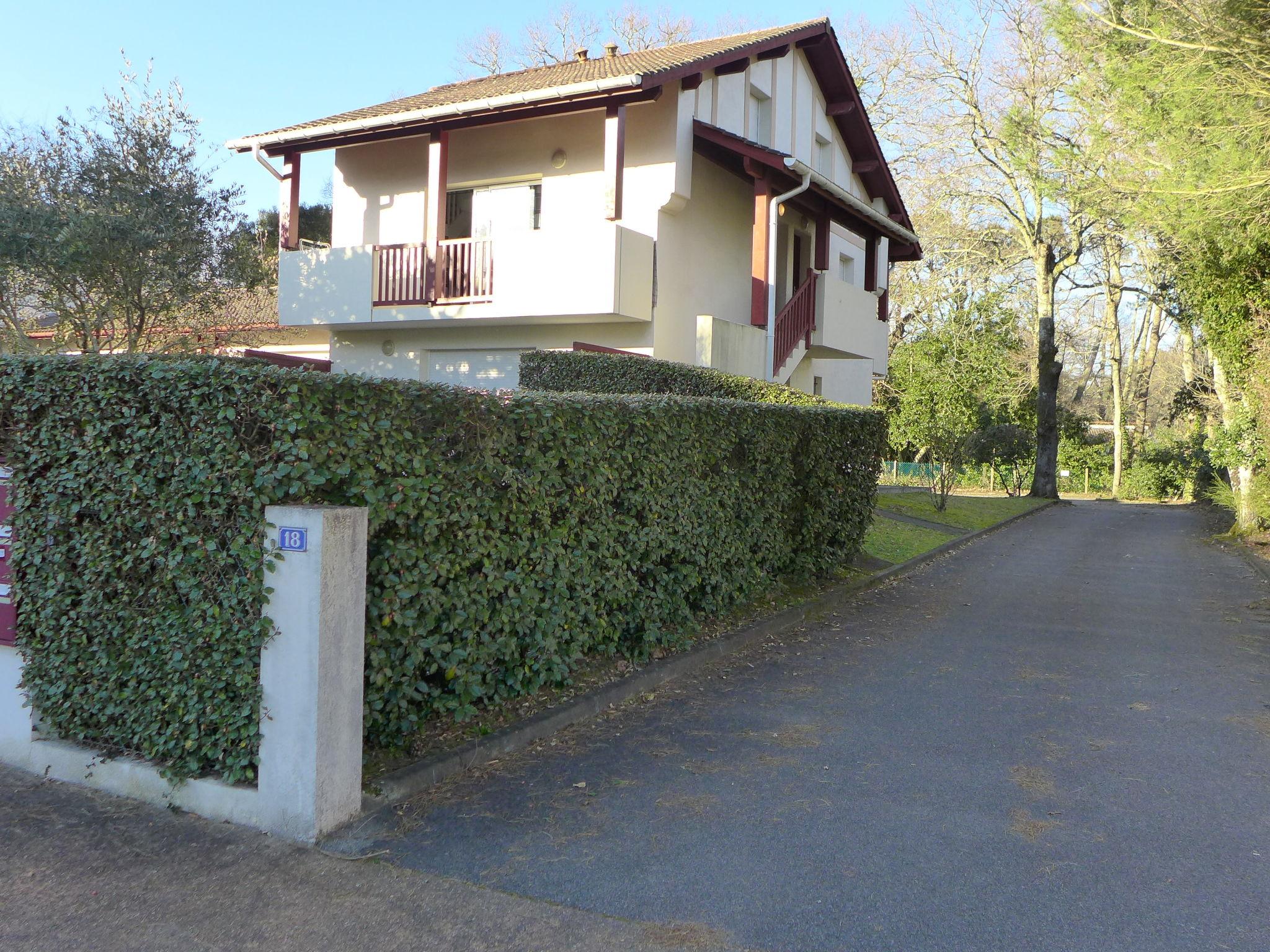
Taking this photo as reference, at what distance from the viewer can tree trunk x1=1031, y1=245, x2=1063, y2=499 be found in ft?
98.7

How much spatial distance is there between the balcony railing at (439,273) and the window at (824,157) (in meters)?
9.03

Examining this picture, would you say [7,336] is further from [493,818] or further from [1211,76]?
[1211,76]

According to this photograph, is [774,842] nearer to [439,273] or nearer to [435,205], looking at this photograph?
[439,273]

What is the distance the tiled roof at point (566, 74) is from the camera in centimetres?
1598

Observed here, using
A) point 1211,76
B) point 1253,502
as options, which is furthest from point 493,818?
point 1253,502

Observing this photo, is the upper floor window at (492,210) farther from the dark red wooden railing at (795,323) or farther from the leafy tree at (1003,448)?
the leafy tree at (1003,448)

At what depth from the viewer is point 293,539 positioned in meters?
4.16

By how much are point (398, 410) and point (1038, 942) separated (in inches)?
129

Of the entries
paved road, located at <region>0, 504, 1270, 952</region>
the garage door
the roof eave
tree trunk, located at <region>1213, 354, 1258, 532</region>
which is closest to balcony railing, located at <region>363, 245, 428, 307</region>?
the garage door

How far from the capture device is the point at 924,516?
1986 cm

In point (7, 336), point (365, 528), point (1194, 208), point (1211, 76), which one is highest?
point (1211, 76)

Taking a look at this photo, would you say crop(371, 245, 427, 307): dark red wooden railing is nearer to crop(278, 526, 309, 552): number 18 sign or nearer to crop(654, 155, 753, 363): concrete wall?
crop(654, 155, 753, 363): concrete wall

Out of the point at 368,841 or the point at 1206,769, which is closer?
the point at 368,841

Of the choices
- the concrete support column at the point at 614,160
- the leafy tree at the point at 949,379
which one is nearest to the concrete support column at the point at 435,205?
the concrete support column at the point at 614,160
